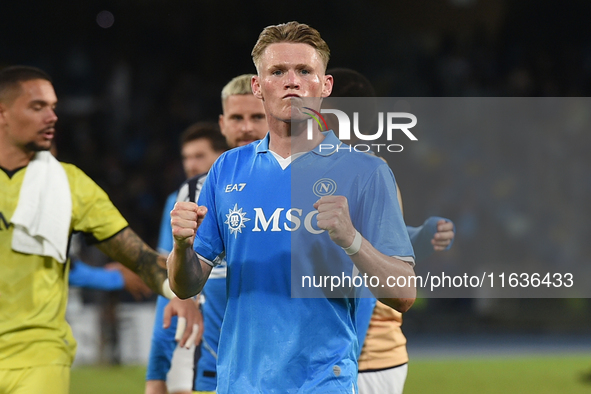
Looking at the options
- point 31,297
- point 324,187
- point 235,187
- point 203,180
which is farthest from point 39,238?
point 324,187

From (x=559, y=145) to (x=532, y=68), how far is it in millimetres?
4791

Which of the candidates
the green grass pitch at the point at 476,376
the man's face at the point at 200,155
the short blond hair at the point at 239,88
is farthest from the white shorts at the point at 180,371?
the green grass pitch at the point at 476,376

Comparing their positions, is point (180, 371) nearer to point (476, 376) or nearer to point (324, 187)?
point (324, 187)

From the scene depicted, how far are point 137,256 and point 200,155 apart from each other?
6.03ft

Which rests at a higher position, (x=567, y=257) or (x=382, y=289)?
(x=567, y=257)

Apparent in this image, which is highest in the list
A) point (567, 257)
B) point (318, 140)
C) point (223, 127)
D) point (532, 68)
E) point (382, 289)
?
point (532, 68)

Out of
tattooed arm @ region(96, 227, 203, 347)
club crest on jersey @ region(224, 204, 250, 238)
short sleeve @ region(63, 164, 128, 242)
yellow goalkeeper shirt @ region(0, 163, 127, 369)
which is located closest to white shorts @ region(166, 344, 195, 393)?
tattooed arm @ region(96, 227, 203, 347)

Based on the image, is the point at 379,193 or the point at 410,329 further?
the point at 410,329

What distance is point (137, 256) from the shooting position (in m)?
4.03

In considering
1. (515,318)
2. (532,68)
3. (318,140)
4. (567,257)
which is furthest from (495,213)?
(318,140)

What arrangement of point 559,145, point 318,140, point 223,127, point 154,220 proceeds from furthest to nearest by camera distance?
point 154,220
point 559,145
point 223,127
point 318,140

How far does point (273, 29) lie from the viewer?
3.04 m

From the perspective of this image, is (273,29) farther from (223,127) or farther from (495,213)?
(495,213)

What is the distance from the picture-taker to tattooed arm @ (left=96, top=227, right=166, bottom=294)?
3.95 metres
